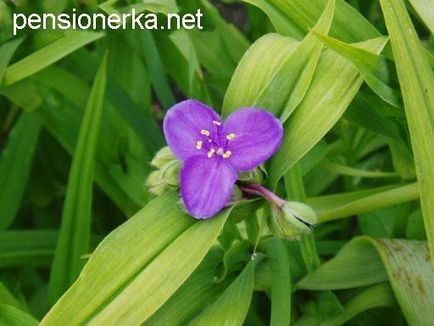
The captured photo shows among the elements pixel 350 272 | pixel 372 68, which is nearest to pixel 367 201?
pixel 350 272

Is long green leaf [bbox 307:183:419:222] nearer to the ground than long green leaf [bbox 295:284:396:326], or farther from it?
farther from it

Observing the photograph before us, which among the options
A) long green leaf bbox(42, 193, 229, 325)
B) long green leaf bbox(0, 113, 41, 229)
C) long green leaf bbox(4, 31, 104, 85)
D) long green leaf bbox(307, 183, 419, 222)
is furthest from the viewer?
long green leaf bbox(0, 113, 41, 229)

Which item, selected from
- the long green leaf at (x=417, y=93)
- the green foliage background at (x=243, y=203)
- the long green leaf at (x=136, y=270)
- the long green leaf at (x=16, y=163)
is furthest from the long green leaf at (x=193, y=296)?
the long green leaf at (x=16, y=163)

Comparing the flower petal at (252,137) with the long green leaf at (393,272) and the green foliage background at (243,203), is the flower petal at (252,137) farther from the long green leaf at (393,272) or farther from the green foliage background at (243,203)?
the long green leaf at (393,272)

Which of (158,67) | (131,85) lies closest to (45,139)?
(131,85)

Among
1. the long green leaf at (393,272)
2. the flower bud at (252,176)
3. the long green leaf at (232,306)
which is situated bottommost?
the long green leaf at (393,272)

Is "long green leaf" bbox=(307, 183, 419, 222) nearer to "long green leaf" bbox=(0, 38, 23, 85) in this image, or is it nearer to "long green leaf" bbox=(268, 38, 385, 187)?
"long green leaf" bbox=(268, 38, 385, 187)

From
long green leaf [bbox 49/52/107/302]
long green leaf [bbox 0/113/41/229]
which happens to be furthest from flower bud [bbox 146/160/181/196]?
long green leaf [bbox 0/113/41/229]

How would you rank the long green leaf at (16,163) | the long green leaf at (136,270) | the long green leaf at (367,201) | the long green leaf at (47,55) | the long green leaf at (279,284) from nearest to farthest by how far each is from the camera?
the long green leaf at (136,270), the long green leaf at (279,284), the long green leaf at (367,201), the long green leaf at (47,55), the long green leaf at (16,163)
